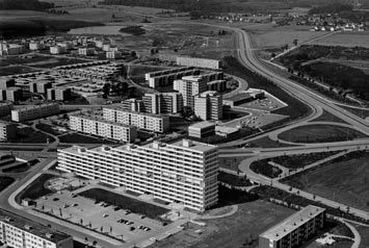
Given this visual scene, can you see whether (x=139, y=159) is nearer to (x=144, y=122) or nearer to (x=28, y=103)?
(x=144, y=122)

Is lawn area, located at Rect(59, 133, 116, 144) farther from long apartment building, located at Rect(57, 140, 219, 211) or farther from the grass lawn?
the grass lawn

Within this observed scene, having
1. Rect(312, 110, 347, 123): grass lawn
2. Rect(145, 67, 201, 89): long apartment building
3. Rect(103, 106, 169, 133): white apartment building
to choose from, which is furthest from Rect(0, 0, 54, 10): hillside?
Rect(312, 110, 347, 123): grass lawn

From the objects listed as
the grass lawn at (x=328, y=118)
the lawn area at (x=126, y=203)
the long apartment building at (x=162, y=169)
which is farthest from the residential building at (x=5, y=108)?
the grass lawn at (x=328, y=118)

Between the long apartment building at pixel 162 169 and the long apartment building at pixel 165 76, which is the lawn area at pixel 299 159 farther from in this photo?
the long apartment building at pixel 165 76

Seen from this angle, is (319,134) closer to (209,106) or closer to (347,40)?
(209,106)

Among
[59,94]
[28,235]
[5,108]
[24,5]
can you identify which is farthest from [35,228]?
[24,5]

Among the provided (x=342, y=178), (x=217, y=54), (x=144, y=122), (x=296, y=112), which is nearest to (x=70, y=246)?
(x=342, y=178)

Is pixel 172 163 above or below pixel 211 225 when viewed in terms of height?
above
